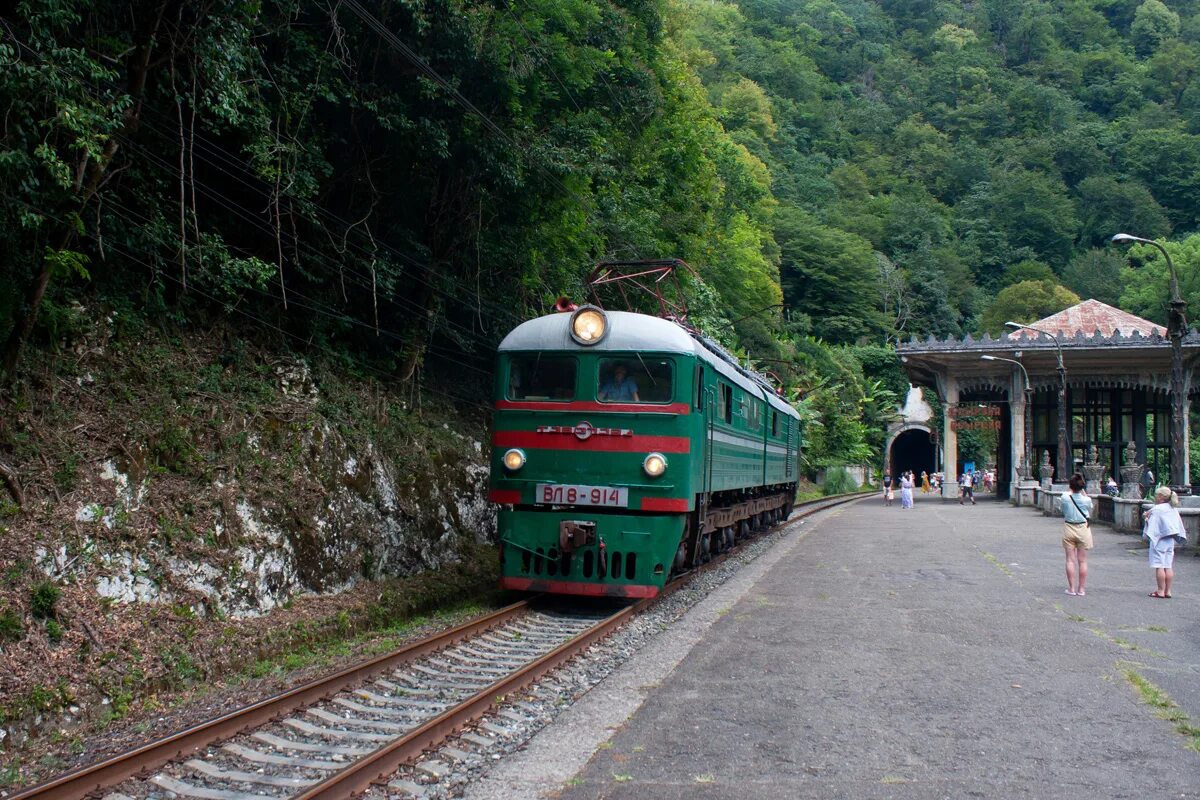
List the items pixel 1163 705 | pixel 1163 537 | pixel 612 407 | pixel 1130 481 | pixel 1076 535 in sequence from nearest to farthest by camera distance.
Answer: pixel 1163 705 < pixel 612 407 < pixel 1163 537 < pixel 1076 535 < pixel 1130 481

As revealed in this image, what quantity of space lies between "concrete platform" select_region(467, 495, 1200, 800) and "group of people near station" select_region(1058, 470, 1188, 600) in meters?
0.30

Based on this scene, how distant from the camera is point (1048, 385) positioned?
133ft

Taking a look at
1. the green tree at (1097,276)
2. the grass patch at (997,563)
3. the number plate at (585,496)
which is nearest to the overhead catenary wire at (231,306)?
the number plate at (585,496)

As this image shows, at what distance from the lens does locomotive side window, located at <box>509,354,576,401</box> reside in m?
10.9

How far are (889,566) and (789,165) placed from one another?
70.0 m

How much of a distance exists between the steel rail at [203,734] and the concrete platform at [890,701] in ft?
5.49

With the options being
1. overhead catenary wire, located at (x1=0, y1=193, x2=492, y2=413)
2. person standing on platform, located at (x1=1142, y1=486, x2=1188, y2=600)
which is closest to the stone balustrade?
person standing on platform, located at (x1=1142, y1=486, x2=1188, y2=600)

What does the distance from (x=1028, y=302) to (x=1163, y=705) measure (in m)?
75.2

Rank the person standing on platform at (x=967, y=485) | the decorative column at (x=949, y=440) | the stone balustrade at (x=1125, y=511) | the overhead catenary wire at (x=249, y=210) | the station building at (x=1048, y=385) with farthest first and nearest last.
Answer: the decorative column at (x=949, y=440) → the person standing on platform at (x=967, y=485) → the station building at (x=1048, y=385) → the stone balustrade at (x=1125, y=511) → the overhead catenary wire at (x=249, y=210)

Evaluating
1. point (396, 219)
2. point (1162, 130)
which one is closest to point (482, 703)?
point (396, 219)

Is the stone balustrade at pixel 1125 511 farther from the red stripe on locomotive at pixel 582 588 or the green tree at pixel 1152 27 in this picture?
the green tree at pixel 1152 27

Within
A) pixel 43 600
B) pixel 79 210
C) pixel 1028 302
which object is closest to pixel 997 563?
pixel 43 600

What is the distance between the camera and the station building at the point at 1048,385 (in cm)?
3638

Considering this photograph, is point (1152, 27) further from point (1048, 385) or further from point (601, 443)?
point (601, 443)
